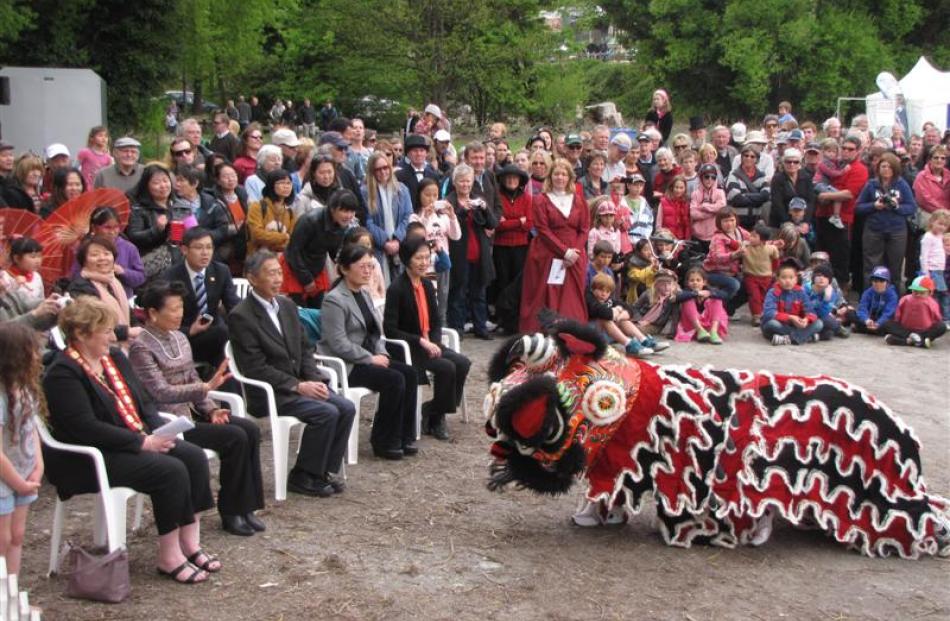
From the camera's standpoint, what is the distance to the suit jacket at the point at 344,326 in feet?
24.4

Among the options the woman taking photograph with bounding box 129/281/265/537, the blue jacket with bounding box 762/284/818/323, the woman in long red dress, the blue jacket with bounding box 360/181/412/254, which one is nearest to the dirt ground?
the woman taking photograph with bounding box 129/281/265/537

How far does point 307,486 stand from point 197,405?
918mm

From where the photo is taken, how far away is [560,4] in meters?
28.2

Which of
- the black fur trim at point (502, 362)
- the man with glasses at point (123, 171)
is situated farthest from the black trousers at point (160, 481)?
the man with glasses at point (123, 171)

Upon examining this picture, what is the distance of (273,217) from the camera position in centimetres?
905

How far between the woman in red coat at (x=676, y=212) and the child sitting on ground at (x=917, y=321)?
7.52 ft

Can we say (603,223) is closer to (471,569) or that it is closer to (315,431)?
(315,431)

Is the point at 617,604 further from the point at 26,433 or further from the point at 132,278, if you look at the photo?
the point at 132,278

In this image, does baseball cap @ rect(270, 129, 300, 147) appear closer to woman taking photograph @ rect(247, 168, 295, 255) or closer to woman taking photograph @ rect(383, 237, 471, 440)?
woman taking photograph @ rect(247, 168, 295, 255)

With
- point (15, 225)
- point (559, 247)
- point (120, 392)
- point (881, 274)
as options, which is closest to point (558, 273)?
point (559, 247)

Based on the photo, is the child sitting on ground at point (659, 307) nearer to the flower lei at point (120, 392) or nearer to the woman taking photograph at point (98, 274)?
the woman taking photograph at point (98, 274)

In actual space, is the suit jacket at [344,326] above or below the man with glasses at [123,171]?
below

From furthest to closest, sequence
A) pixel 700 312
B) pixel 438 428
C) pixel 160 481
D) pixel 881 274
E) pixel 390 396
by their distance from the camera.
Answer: pixel 881 274, pixel 700 312, pixel 438 428, pixel 390 396, pixel 160 481

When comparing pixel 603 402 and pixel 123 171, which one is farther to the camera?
pixel 123 171
